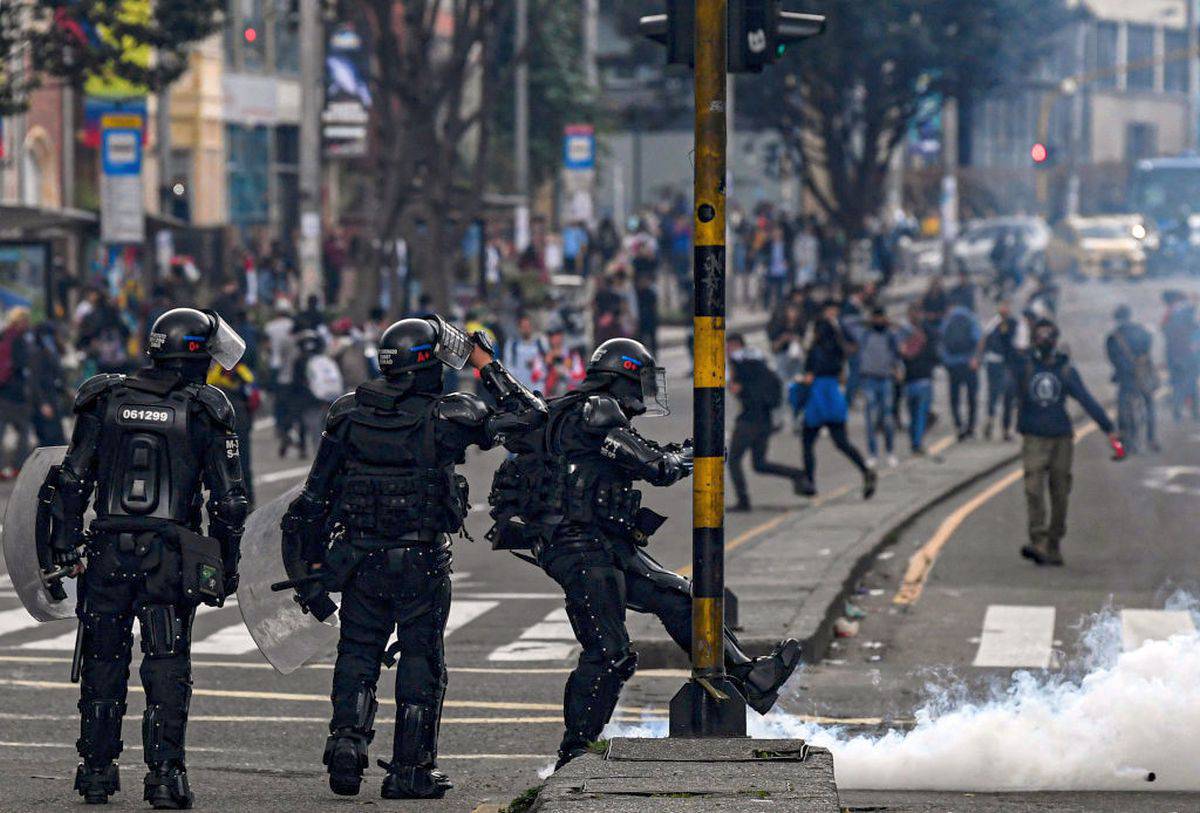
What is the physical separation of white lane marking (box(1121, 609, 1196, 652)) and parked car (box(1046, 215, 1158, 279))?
43251mm

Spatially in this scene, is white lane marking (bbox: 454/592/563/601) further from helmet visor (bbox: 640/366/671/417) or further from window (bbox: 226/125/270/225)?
window (bbox: 226/125/270/225)

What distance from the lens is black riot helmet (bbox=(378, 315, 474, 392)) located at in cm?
851

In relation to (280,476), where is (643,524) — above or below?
above

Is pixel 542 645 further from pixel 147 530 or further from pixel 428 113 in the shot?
pixel 428 113

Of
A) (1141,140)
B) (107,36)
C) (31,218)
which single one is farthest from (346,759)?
(1141,140)

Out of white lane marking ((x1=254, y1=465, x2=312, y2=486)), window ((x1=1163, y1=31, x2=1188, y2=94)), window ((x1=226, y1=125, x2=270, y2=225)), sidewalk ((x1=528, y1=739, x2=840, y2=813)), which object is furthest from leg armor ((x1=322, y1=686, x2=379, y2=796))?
window ((x1=1163, y1=31, x2=1188, y2=94))

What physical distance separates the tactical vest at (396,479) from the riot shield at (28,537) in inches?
43.9

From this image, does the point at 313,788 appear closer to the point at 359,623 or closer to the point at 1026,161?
the point at 359,623

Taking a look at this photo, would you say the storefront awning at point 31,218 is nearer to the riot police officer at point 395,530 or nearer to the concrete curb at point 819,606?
the concrete curb at point 819,606

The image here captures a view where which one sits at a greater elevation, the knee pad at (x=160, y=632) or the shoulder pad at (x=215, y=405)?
the shoulder pad at (x=215, y=405)

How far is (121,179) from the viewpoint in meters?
27.3

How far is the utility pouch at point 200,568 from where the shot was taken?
8367 mm

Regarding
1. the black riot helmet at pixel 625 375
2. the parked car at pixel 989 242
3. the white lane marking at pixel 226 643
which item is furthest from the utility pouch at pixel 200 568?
the parked car at pixel 989 242

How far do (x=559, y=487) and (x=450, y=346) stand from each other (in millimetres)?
738
